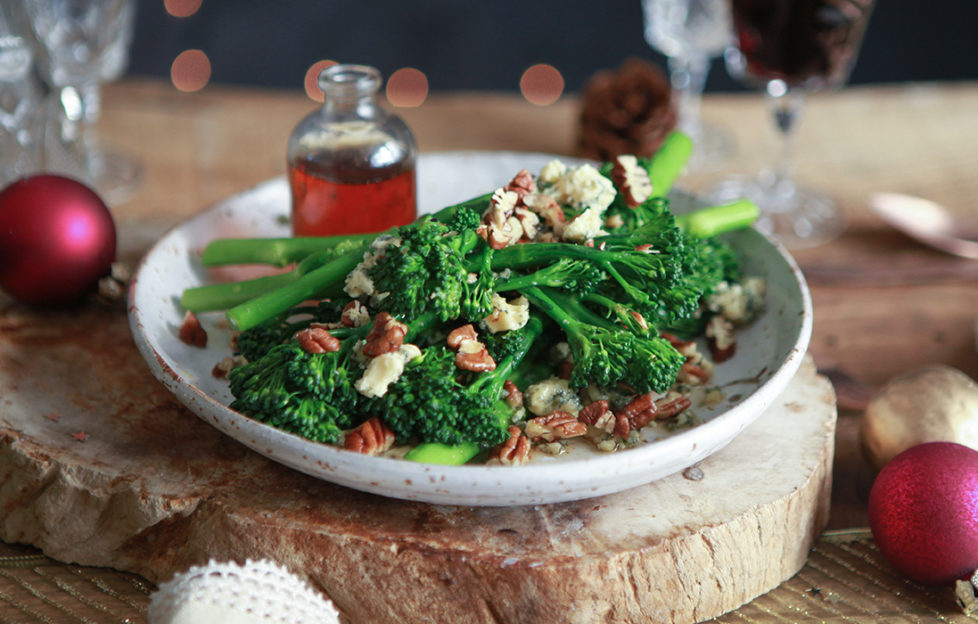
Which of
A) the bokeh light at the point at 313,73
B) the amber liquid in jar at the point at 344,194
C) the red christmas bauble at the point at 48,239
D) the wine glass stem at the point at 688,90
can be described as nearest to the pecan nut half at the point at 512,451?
the amber liquid in jar at the point at 344,194

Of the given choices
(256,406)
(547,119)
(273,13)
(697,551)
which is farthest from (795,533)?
(273,13)

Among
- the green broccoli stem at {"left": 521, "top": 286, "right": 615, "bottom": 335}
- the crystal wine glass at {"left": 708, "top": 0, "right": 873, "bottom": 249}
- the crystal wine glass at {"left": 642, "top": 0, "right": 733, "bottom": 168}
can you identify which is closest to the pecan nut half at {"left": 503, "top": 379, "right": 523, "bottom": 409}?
the green broccoli stem at {"left": 521, "top": 286, "right": 615, "bottom": 335}

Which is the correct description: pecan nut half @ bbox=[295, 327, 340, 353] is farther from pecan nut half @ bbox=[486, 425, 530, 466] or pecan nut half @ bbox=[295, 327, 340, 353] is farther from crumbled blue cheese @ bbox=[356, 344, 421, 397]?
pecan nut half @ bbox=[486, 425, 530, 466]

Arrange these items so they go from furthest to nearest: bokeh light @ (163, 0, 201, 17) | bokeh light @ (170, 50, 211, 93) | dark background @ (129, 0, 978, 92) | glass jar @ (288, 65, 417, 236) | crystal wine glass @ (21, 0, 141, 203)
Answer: bokeh light @ (170, 50, 211, 93) → dark background @ (129, 0, 978, 92) → bokeh light @ (163, 0, 201, 17) → crystal wine glass @ (21, 0, 141, 203) → glass jar @ (288, 65, 417, 236)

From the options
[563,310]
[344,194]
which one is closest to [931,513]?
[563,310]

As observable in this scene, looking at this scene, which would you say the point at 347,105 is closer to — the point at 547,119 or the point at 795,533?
the point at 795,533

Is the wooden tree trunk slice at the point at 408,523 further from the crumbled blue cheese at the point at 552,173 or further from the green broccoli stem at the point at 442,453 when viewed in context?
the crumbled blue cheese at the point at 552,173
